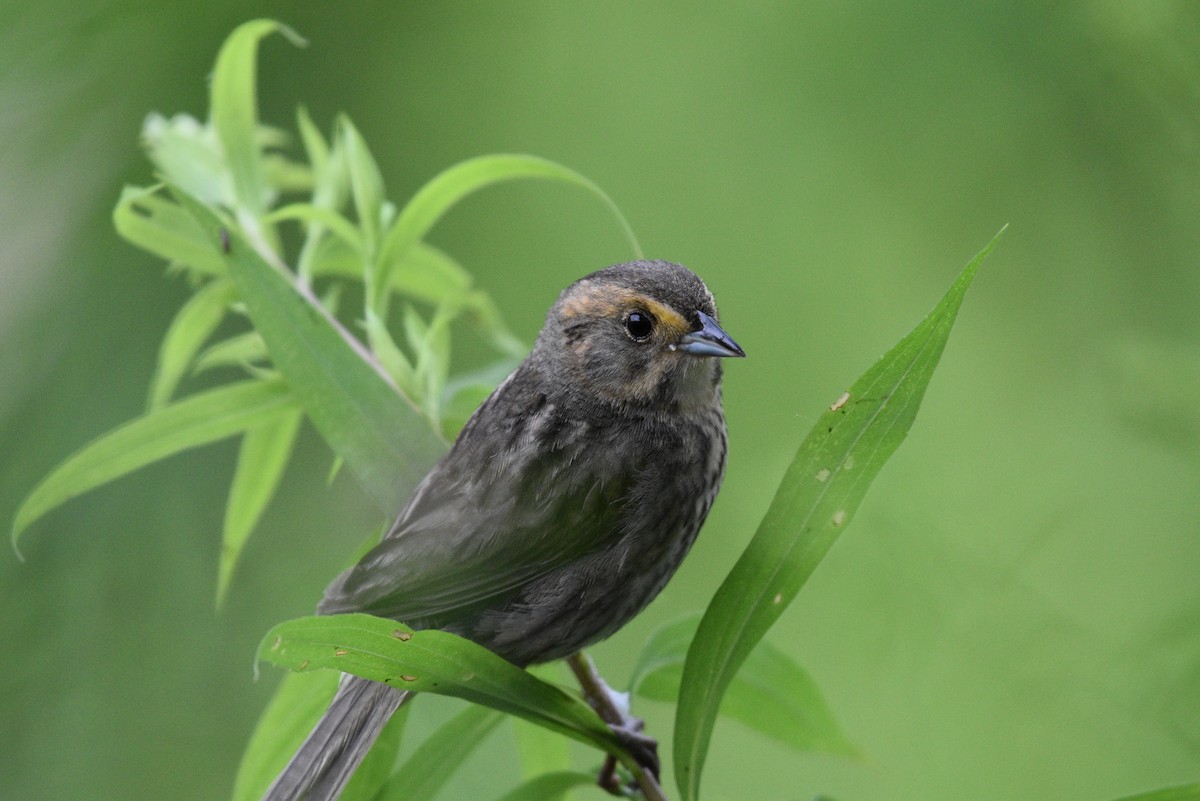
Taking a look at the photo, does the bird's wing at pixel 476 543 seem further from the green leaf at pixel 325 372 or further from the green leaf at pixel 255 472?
the green leaf at pixel 255 472

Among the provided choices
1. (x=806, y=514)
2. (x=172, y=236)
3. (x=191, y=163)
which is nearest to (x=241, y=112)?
(x=191, y=163)

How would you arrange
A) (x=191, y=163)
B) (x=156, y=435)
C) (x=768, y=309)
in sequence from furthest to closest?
(x=768, y=309)
(x=191, y=163)
(x=156, y=435)

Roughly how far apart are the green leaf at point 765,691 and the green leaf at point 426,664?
0.23 meters

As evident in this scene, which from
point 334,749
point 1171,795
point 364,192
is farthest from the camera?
point 364,192

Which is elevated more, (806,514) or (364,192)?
(364,192)

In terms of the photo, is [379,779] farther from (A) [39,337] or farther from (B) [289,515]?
(A) [39,337]

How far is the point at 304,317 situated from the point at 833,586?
3.36 feet

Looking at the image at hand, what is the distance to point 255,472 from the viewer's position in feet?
6.07

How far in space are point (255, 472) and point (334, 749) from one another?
0.61 meters

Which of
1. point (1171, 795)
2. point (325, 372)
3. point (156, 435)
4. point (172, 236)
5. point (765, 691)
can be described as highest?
point (172, 236)

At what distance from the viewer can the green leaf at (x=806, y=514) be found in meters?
1.10

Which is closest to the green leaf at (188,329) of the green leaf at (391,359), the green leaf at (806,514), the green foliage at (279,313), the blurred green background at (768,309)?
the green foliage at (279,313)

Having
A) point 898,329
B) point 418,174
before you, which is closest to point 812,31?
point 898,329

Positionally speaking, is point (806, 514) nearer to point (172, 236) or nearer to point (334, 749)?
point (334, 749)
